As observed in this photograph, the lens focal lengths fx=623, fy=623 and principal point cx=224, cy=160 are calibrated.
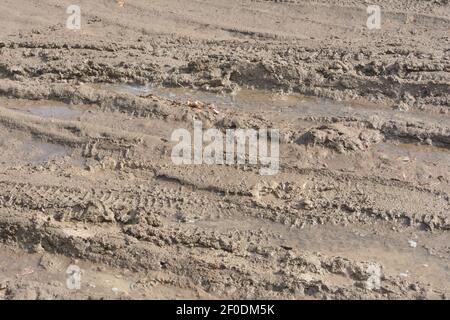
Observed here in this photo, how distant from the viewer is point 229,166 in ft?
17.3

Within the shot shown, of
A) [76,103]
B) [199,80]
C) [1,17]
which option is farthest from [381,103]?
[1,17]

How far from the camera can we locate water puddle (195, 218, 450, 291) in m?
4.37

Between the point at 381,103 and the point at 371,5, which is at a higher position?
the point at 371,5

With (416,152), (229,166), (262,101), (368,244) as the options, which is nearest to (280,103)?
(262,101)

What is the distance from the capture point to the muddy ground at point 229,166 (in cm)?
435

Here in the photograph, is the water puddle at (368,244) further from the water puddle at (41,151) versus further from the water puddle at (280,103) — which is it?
the water puddle at (41,151)

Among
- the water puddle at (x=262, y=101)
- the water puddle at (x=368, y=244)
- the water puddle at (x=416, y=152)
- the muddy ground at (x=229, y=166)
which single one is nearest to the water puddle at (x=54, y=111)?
the muddy ground at (x=229, y=166)

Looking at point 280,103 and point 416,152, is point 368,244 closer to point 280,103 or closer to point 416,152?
point 416,152

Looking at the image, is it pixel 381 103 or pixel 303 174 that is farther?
pixel 381 103

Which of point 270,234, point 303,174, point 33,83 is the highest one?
point 33,83

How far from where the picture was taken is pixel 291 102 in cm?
629

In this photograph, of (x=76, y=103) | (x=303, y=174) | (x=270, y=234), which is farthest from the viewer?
(x=76, y=103)

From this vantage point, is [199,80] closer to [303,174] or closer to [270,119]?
[270,119]

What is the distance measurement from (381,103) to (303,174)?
4.78ft
